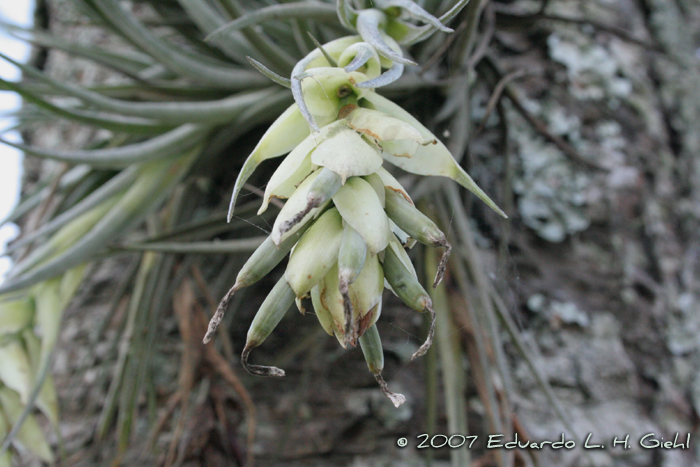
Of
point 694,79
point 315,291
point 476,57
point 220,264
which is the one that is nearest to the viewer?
point 315,291

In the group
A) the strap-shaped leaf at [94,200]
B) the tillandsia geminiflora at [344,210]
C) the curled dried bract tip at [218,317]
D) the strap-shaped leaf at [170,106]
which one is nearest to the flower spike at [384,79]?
the tillandsia geminiflora at [344,210]

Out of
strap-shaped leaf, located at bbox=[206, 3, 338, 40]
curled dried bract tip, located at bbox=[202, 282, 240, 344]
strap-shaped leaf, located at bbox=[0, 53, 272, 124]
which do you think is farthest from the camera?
strap-shaped leaf, located at bbox=[0, 53, 272, 124]

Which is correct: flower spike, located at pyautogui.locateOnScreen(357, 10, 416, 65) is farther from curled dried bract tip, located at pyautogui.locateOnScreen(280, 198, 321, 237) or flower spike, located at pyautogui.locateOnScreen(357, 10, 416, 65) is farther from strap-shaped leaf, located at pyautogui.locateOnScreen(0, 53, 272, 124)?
strap-shaped leaf, located at pyautogui.locateOnScreen(0, 53, 272, 124)

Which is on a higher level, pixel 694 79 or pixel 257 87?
pixel 257 87

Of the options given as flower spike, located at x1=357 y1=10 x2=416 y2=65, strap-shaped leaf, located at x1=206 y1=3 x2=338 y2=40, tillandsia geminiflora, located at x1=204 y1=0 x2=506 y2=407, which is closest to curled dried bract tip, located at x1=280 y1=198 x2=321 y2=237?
tillandsia geminiflora, located at x1=204 y1=0 x2=506 y2=407

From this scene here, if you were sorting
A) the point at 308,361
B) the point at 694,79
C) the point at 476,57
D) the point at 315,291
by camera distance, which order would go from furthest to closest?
the point at 694,79, the point at 308,361, the point at 476,57, the point at 315,291

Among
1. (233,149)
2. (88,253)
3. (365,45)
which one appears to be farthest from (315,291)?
(233,149)

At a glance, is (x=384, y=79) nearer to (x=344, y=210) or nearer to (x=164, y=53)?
(x=344, y=210)

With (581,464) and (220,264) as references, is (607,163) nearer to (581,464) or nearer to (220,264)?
(581,464)
